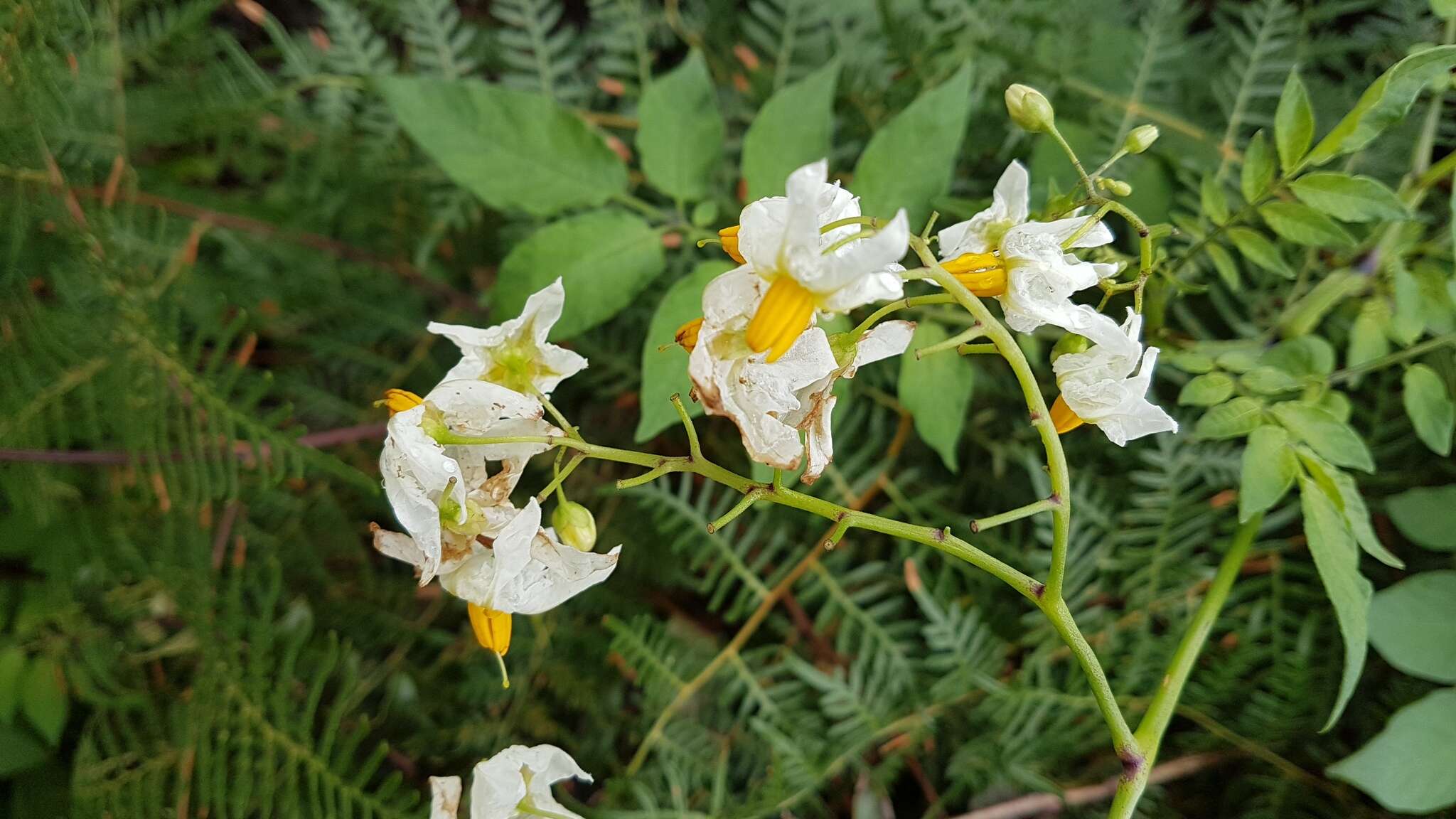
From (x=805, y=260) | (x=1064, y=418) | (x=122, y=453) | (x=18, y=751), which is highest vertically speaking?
(x=805, y=260)

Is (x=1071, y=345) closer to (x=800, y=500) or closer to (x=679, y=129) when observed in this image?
(x=800, y=500)

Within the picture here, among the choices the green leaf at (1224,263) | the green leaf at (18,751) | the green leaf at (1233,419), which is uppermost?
the green leaf at (1224,263)

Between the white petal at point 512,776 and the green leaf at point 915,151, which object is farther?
the green leaf at point 915,151

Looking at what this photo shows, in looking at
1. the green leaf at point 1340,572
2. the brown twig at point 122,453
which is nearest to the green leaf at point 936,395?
the green leaf at point 1340,572

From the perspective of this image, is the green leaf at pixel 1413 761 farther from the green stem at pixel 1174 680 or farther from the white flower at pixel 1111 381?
the white flower at pixel 1111 381

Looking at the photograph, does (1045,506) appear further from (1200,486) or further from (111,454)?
(111,454)

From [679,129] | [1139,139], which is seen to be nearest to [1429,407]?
[1139,139]

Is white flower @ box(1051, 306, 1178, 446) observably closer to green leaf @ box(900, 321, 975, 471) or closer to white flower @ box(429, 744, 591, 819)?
green leaf @ box(900, 321, 975, 471)

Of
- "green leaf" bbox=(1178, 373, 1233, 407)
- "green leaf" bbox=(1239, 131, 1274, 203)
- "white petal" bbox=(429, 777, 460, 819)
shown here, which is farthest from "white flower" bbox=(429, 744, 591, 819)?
"green leaf" bbox=(1239, 131, 1274, 203)
